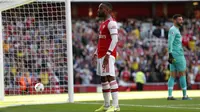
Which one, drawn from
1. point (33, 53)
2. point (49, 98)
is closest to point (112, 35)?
point (49, 98)

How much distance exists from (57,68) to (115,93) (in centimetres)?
1009

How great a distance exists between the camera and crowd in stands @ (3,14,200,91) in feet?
66.1

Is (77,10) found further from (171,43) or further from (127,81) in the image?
(171,43)

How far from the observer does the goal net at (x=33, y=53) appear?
1909 centimetres

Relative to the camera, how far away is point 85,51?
3014cm

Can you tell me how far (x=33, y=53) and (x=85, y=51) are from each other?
9.07m

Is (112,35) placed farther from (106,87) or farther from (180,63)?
(180,63)

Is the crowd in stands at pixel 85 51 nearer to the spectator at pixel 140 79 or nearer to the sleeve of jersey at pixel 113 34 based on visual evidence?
the spectator at pixel 140 79

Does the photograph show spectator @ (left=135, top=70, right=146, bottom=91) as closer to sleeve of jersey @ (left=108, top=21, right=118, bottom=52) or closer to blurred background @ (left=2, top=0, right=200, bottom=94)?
blurred background @ (left=2, top=0, right=200, bottom=94)

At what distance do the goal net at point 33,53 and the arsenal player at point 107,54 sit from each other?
25.1 ft

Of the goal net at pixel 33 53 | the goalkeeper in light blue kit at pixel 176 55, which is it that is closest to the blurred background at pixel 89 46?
the goal net at pixel 33 53

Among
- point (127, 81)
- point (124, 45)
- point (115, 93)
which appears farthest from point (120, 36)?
point (115, 93)

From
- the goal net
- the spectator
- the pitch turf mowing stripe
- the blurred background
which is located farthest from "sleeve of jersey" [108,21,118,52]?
the spectator

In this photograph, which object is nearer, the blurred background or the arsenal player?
the arsenal player
